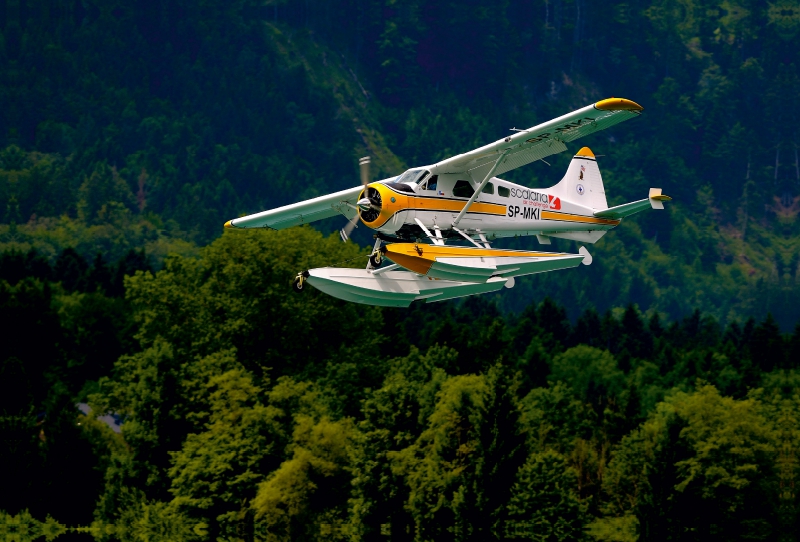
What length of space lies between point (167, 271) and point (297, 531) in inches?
973

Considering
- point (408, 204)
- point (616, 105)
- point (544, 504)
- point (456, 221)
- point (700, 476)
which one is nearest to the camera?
point (616, 105)

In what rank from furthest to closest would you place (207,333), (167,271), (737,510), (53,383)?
(53,383), (167,271), (207,333), (737,510)

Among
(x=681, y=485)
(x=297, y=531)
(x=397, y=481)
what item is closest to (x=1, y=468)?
(x=297, y=531)

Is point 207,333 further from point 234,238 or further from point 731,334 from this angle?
point 731,334

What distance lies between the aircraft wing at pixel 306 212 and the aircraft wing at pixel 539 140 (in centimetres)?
346

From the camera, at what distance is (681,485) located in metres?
55.8

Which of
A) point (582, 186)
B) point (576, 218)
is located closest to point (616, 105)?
point (576, 218)

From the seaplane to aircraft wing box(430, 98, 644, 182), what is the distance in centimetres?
2

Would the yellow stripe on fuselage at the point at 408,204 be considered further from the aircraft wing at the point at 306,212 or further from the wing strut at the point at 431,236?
the aircraft wing at the point at 306,212

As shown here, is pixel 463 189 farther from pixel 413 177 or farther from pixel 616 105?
pixel 616 105

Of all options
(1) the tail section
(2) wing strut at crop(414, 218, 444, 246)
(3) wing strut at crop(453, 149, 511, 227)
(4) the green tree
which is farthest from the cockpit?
(4) the green tree

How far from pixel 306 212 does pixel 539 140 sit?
26.1ft

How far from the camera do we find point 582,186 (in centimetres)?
4312

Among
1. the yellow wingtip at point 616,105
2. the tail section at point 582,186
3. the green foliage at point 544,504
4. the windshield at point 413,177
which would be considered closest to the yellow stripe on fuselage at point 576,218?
the tail section at point 582,186
